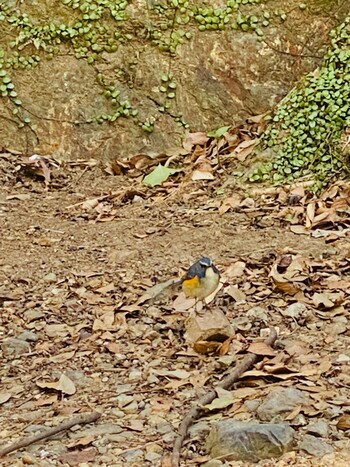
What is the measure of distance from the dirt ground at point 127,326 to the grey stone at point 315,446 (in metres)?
0.03

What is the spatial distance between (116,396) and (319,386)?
892 mm

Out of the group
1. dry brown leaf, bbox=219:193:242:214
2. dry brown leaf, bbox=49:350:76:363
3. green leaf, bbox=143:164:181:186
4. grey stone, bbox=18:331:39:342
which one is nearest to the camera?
dry brown leaf, bbox=49:350:76:363

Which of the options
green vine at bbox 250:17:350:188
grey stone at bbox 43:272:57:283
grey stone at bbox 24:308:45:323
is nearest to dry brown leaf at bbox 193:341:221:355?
grey stone at bbox 24:308:45:323

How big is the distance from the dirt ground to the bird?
0.20 metres

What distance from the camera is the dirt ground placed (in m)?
3.07

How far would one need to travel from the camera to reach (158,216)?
579cm

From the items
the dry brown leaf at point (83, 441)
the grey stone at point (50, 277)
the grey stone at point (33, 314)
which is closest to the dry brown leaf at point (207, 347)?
the dry brown leaf at point (83, 441)

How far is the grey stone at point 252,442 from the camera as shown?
2.74m

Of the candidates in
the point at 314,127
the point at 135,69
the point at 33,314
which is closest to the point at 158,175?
the point at 135,69

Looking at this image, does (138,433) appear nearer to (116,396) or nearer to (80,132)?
(116,396)

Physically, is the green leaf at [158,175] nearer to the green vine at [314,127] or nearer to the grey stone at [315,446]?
the green vine at [314,127]

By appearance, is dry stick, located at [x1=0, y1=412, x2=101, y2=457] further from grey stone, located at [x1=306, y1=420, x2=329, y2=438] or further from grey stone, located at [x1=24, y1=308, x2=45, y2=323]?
grey stone, located at [x1=24, y1=308, x2=45, y2=323]

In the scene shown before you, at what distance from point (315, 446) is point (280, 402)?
0.30m

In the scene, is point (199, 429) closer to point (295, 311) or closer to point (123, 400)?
point (123, 400)
